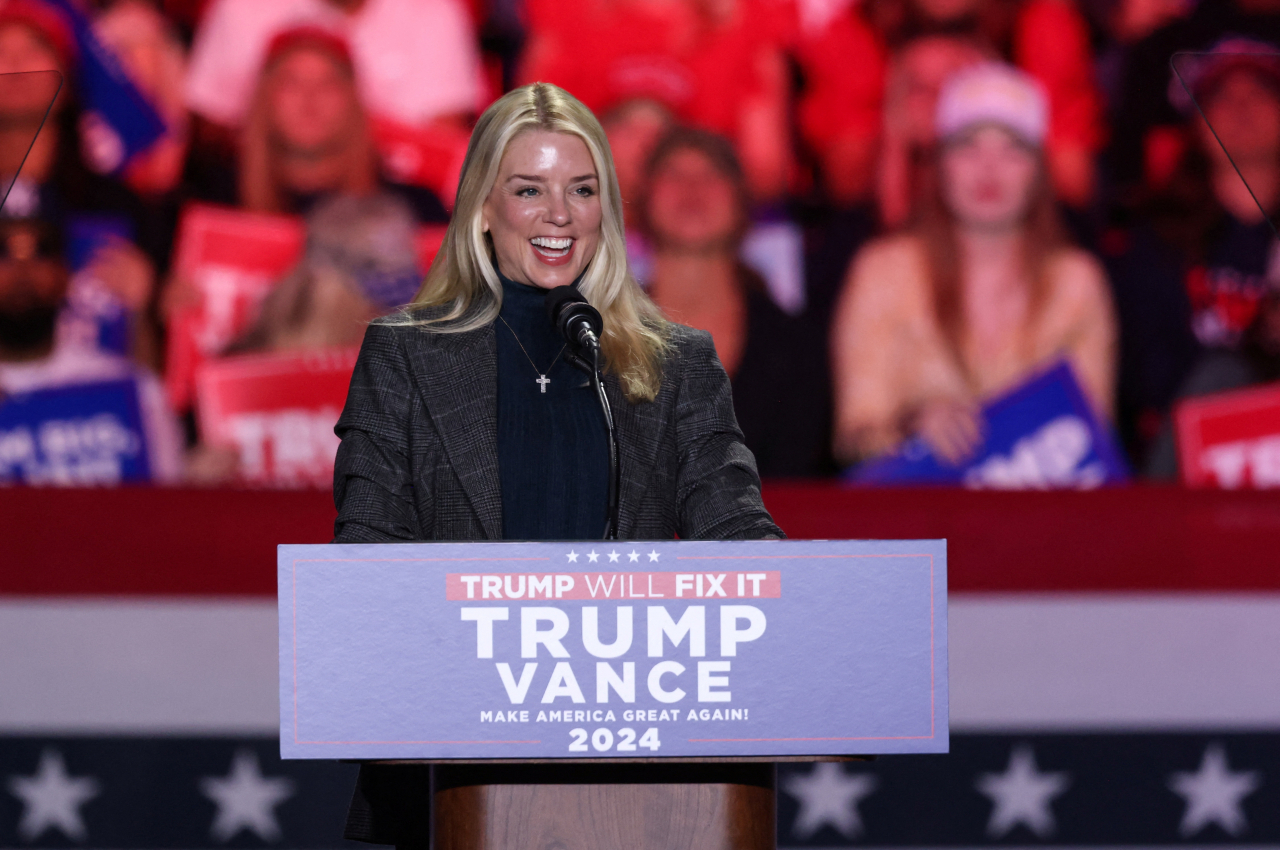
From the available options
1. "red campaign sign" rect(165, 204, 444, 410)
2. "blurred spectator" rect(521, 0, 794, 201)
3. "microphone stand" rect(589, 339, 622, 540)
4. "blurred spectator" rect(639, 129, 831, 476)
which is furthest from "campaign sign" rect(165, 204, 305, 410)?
"microphone stand" rect(589, 339, 622, 540)

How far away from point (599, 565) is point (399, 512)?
365 millimetres

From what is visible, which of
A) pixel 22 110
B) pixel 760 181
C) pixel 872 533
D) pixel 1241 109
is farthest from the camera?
pixel 760 181

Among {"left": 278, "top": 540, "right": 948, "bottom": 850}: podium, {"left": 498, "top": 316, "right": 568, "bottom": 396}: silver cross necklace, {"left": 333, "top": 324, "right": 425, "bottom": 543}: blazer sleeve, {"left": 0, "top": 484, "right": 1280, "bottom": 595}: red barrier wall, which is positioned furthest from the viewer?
{"left": 0, "top": 484, "right": 1280, "bottom": 595}: red barrier wall

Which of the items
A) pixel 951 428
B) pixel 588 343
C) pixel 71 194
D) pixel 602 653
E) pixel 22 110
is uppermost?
pixel 71 194

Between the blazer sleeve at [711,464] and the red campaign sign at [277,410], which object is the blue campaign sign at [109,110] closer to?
the red campaign sign at [277,410]

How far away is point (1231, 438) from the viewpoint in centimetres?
295

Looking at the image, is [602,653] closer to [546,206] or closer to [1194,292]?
[546,206]

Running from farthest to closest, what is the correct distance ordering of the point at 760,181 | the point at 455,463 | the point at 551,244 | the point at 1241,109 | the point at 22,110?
the point at 760,181 < the point at 1241,109 < the point at 22,110 < the point at 551,244 < the point at 455,463

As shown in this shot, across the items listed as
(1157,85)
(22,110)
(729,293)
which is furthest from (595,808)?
(1157,85)

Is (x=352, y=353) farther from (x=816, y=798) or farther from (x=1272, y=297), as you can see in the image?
(x=1272, y=297)

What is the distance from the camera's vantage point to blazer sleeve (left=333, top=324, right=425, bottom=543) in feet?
4.06

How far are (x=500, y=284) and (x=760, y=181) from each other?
5.35 ft

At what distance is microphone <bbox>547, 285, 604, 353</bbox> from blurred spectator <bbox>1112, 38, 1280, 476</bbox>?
2080 mm

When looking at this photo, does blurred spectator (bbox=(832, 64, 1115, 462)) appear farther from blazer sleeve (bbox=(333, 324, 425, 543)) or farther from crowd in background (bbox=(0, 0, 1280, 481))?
blazer sleeve (bbox=(333, 324, 425, 543))
